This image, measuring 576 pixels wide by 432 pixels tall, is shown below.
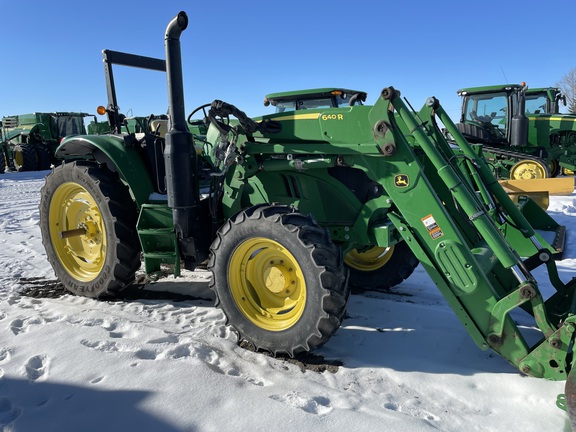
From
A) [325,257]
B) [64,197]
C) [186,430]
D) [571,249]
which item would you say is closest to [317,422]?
[186,430]

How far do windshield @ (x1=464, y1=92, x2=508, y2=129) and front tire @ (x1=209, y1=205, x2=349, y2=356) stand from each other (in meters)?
10.7

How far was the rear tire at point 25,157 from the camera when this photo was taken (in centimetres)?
1956

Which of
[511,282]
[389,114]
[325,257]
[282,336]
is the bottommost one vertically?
[282,336]

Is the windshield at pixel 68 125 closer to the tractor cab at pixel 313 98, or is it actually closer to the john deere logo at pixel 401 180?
the tractor cab at pixel 313 98

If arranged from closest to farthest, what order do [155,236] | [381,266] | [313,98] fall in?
[155,236], [381,266], [313,98]

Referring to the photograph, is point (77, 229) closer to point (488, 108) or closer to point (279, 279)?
point (279, 279)

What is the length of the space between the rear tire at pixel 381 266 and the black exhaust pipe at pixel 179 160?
1676mm

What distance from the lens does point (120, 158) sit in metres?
4.00

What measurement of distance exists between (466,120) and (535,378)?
10.9 m

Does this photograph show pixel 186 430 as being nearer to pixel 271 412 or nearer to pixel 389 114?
pixel 271 412

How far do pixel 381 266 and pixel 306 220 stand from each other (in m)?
1.71

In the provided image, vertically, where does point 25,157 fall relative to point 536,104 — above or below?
below

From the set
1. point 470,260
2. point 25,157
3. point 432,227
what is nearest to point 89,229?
point 432,227

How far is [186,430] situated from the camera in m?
2.28
